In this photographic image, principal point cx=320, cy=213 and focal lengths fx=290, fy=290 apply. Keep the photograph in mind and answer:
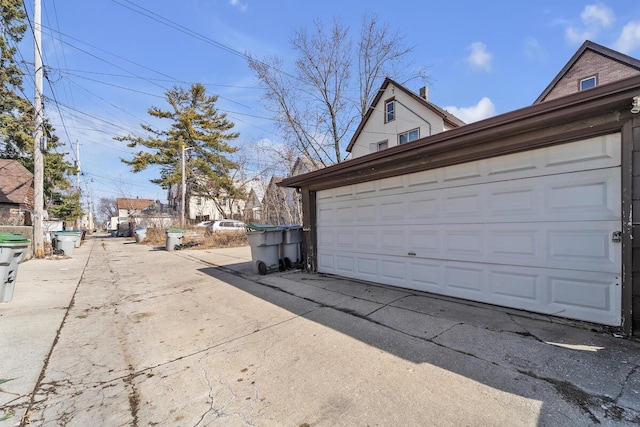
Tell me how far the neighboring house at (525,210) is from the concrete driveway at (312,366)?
0.40 meters

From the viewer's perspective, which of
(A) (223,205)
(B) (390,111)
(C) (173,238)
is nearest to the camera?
(B) (390,111)

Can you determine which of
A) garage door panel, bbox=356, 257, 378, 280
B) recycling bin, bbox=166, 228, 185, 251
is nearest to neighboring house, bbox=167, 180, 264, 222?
recycling bin, bbox=166, 228, 185, 251

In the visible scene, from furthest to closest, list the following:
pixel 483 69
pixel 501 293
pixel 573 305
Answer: pixel 483 69 → pixel 501 293 → pixel 573 305

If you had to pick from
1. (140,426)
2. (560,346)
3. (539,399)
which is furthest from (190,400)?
(560,346)

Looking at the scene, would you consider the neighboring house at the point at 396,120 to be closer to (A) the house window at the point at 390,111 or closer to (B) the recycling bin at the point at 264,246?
(A) the house window at the point at 390,111

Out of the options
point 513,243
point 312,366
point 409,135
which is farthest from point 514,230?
point 409,135

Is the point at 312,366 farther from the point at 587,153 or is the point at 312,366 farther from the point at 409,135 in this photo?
the point at 409,135

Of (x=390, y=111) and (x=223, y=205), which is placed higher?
(x=390, y=111)

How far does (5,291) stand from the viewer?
4.80 m

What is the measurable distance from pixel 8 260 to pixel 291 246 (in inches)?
210

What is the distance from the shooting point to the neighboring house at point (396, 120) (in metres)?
12.9

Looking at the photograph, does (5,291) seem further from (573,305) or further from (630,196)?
(630,196)

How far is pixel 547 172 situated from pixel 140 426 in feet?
15.8

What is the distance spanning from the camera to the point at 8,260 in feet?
15.2
